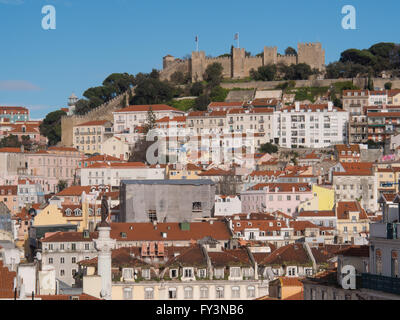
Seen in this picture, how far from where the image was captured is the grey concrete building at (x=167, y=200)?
64.9 meters

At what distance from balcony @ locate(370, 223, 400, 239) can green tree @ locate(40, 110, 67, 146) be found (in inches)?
4012

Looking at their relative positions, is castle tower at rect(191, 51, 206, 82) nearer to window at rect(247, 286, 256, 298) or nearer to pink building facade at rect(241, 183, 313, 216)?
pink building facade at rect(241, 183, 313, 216)

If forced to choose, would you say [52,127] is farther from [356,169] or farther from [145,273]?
[145,273]

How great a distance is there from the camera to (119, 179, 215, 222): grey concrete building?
64938mm

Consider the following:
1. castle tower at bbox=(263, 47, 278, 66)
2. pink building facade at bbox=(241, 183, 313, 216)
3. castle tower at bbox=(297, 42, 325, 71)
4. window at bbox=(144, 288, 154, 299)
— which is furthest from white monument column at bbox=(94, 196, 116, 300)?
castle tower at bbox=(263, 47, 278, 66)

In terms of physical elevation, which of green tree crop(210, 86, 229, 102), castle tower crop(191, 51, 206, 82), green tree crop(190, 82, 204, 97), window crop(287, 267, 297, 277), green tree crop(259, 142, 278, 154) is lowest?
window crop(287, 267, 297, 277)

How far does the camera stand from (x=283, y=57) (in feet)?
385

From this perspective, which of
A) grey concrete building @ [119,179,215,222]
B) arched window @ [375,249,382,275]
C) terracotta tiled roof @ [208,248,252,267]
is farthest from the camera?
grey concrete building @ [119,179,215,222]

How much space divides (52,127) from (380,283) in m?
105

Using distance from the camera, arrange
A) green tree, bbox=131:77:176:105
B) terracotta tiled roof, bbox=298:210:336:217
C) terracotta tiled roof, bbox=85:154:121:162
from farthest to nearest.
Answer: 1. green tree, bbox=131:77:176:105
2. terracotta tiled roof, bbox=85:154:121:162
3. terracotta tiled roof, bbox=298:210:336:217

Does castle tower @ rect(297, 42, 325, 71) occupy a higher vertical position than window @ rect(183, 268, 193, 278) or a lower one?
higher

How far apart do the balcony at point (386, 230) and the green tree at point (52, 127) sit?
334 ft
